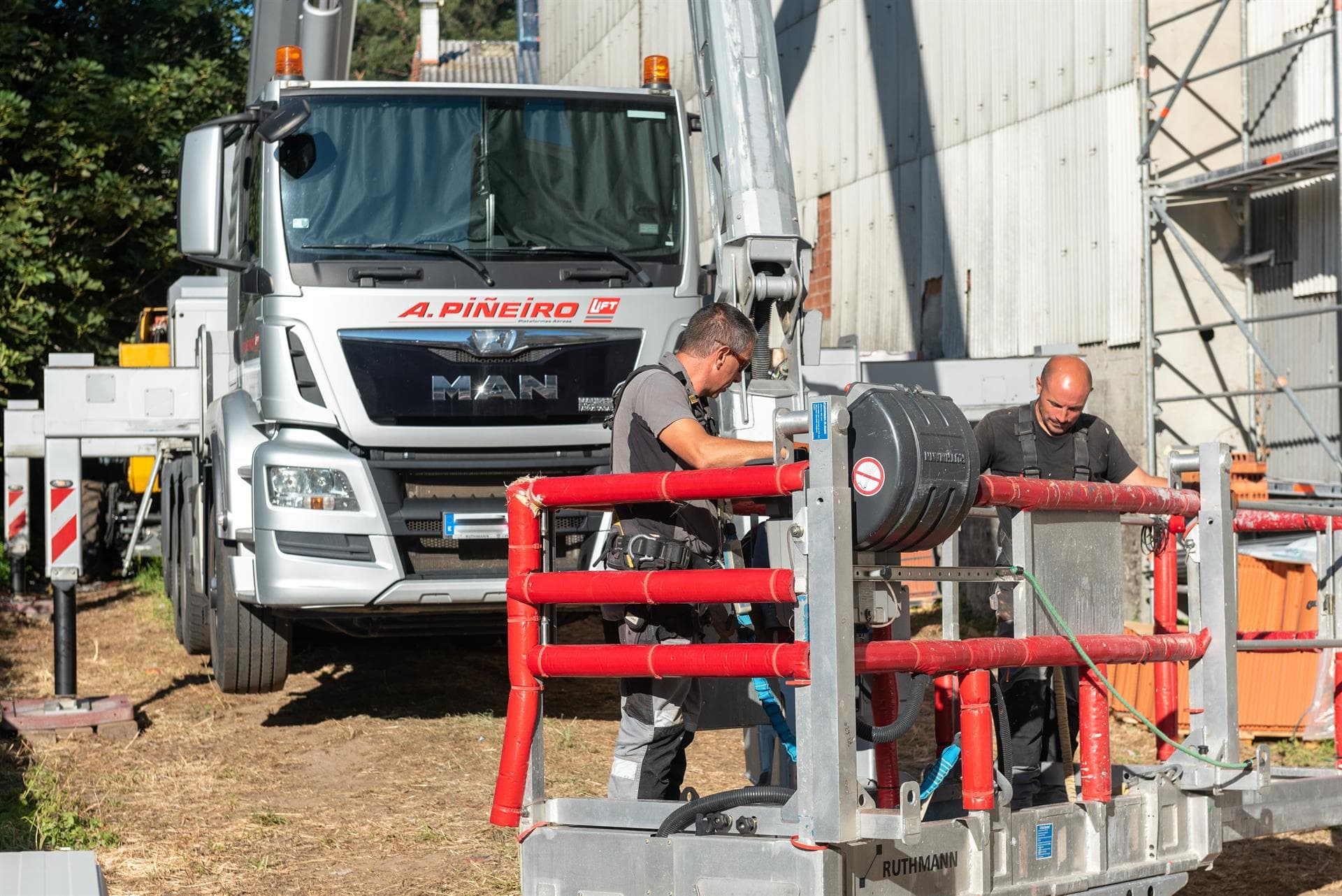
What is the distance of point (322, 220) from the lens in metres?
7.78

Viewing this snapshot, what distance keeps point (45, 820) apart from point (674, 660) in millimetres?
→ 3737

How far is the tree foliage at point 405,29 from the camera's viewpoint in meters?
47.5

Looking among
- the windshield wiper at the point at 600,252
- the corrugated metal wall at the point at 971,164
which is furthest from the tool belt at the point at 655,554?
the corrugated metal wall at the point at 971,164

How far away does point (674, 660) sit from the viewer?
4.04 meters

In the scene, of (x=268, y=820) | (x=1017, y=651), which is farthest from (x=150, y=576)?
(x=1017, y=651)

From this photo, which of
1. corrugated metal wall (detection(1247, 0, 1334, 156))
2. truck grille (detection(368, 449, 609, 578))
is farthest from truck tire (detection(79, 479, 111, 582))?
corrugated metal wall (detection(1247, 0, 1334, 156))

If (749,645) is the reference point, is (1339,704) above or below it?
below

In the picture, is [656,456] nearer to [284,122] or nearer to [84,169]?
[284,122]

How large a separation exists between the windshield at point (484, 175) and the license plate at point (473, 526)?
A: 1.28 meters

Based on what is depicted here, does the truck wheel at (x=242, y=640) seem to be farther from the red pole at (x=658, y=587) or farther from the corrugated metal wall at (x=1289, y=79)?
the corrugated metal wall at (x=1289, y=79)

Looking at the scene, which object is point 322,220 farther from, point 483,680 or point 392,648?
point 392,648

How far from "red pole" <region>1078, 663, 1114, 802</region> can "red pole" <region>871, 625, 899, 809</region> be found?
549 mm

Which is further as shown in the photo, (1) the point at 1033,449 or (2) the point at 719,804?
(1) the point at 1033,449

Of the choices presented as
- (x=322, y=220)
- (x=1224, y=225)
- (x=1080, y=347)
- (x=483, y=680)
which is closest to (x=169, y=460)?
(x=483, y=680)
